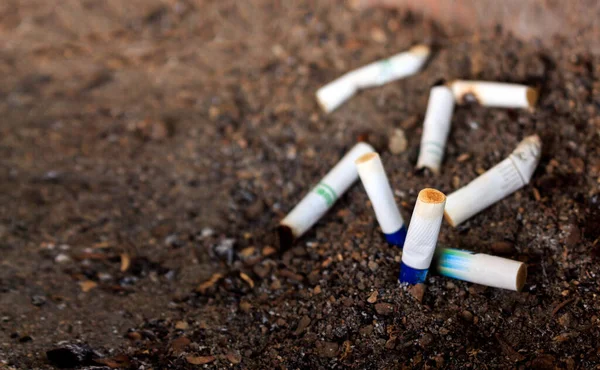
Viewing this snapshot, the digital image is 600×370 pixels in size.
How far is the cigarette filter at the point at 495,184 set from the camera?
1.64 metres

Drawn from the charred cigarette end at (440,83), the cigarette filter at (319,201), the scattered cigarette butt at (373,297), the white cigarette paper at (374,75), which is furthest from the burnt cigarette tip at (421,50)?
the scattered cigarette butt at (373,297)

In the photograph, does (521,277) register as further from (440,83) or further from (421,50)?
(421,50)

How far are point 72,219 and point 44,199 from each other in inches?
6.7

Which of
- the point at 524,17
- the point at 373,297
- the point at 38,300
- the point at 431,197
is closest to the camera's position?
the point at 431,197

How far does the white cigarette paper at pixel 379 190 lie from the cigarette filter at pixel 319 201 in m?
0.24

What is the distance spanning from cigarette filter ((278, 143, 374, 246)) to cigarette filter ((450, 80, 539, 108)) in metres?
0.41

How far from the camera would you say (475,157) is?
1.90m

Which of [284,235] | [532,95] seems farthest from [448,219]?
[532,95]

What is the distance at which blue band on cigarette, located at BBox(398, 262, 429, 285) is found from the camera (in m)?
1.49

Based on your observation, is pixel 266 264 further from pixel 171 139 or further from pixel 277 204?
pixel 171 139

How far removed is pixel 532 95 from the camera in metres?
1.93

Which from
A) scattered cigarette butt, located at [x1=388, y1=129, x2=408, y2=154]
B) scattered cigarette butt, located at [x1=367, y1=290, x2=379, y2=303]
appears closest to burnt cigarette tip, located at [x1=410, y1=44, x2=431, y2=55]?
scattered cigarette butt, located at [x1=388, y1=129, x2=408, y2=154]

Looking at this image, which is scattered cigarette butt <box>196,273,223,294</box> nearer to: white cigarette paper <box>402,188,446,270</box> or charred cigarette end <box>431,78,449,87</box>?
white cigarette paper <box>402,188,446,270</box>

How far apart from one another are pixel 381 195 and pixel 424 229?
20cm
